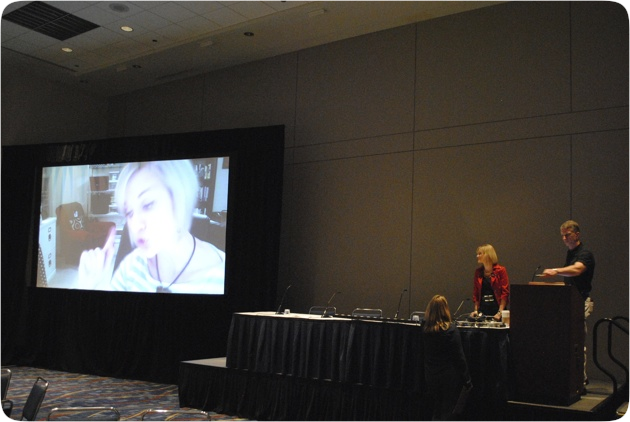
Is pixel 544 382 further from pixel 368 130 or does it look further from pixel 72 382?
pixel 72 382

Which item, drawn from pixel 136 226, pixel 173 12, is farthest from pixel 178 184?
pixel 173 12

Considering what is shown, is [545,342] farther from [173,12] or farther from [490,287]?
[173,12]

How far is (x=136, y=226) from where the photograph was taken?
27.9 ft

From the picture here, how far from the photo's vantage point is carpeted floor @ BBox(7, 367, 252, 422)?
238 inches

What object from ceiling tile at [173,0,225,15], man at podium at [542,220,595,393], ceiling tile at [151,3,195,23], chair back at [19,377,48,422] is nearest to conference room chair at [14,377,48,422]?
chair back at [19,377,48,422]

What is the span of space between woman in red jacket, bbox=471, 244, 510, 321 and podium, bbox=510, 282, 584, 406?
125 centimetres

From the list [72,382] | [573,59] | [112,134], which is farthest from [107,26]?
[573,59]

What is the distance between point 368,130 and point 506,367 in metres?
4.04

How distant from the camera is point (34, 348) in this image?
9.26 metres

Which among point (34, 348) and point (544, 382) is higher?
point (544, 382)

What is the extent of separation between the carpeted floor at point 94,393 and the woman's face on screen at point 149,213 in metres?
1.74

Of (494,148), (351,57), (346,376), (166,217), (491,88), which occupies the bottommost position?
(346,376)

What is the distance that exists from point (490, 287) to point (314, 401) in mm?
1957

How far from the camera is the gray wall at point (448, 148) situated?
621 cm
